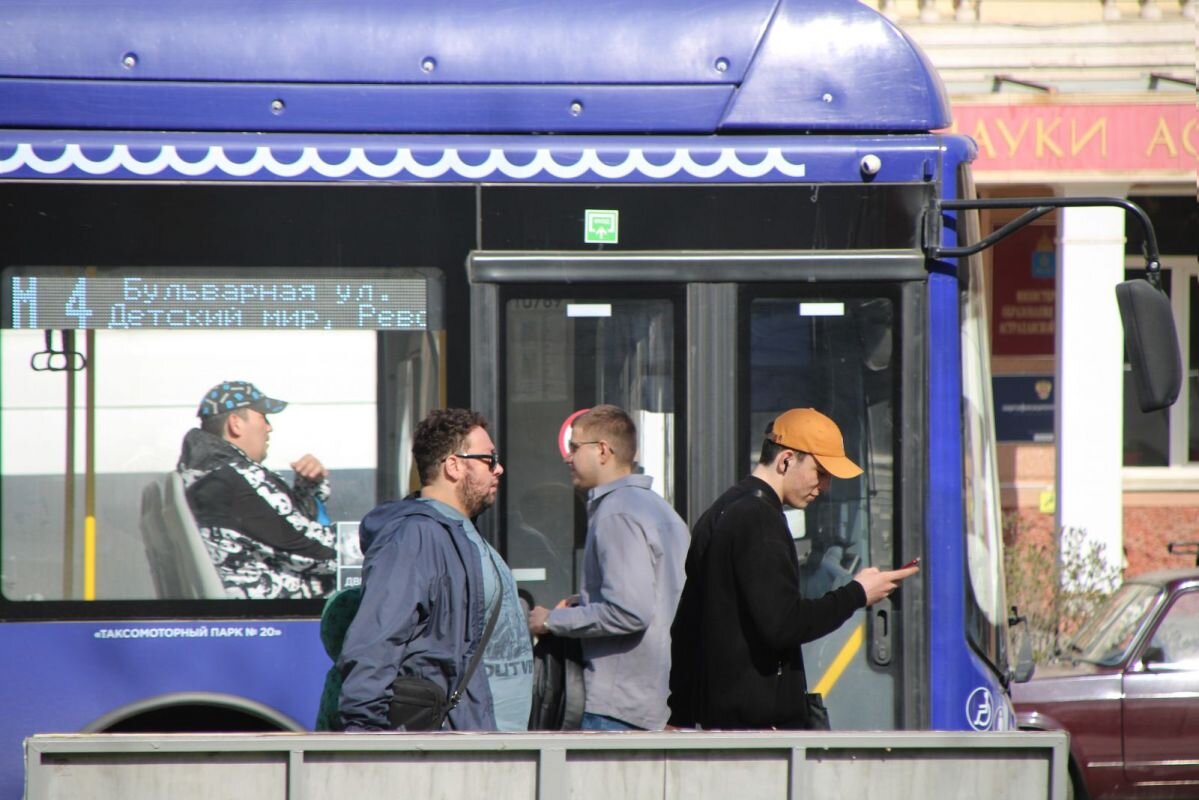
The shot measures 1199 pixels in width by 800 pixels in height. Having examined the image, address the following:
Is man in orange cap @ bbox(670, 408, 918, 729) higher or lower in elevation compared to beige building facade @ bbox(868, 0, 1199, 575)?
lower

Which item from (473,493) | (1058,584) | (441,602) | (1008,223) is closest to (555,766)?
(441,602)

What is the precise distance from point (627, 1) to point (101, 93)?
6.05 feet

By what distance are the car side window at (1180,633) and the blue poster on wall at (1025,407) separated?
7.61 meters

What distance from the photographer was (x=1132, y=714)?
7461 millimetres

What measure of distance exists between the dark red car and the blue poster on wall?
778cm

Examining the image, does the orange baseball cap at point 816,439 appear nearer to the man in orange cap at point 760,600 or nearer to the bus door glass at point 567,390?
the man in orange cap at point 760,600

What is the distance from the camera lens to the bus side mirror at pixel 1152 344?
449 cm

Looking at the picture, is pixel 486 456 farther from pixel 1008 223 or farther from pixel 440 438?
pixel 1008 223

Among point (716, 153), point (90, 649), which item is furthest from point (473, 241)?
point (90, 649)

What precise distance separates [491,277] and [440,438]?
1.28m

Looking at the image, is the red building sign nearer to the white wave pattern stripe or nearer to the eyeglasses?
the white wave pattern stripe

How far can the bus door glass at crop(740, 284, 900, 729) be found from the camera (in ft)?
15.9

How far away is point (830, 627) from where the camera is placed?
3857mm

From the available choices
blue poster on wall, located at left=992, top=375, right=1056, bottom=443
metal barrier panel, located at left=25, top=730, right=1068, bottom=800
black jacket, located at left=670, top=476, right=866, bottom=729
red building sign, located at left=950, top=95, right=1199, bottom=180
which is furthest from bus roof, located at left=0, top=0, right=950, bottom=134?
blue poster on wall, located at left=992, top=375, right=1056, bottom=443
